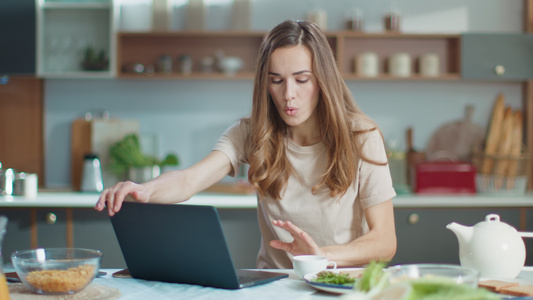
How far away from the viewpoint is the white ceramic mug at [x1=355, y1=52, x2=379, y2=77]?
354 centimetres

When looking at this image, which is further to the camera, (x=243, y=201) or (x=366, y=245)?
(x=243, y=201)

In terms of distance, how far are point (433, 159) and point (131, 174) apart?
5.73 feet

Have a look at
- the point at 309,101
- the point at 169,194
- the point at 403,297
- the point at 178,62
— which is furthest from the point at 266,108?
the point at 178,62

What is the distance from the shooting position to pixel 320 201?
1.81 metres

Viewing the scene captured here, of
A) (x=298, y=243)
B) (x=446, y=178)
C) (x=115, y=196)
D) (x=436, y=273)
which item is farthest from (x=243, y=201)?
(x=436, y=273)

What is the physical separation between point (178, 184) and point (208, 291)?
55cm

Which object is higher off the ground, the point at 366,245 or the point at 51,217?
the point at 366,245

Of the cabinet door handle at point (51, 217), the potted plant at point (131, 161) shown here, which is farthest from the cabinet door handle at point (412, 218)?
the cabinet door handle at point (51, 217)

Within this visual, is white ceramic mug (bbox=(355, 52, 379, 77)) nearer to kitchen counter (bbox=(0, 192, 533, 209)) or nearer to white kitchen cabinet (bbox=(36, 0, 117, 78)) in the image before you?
kitchen counter (bbox=(0, 192, 533, 209))

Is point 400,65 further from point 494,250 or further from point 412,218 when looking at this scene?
point 494,250

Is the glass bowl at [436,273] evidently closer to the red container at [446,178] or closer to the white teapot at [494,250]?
the white teapot at [494,250]

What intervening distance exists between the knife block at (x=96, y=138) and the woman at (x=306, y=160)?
5.75 ft

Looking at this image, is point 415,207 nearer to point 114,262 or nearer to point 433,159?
point 433,159

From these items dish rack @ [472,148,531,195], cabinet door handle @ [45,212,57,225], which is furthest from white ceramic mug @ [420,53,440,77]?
cabinet door handle @ [45,212,57,225]
